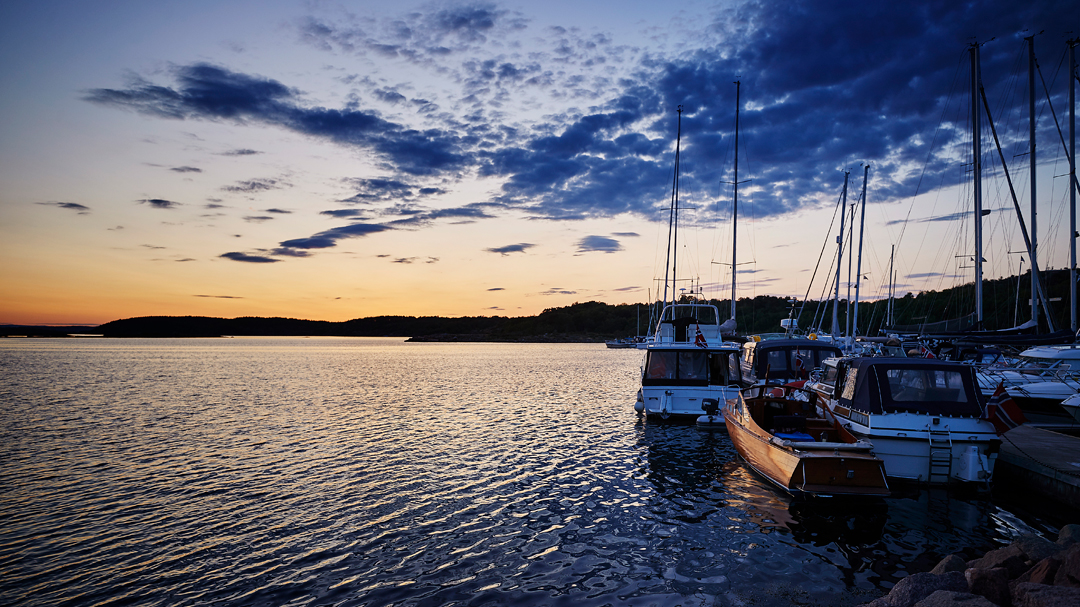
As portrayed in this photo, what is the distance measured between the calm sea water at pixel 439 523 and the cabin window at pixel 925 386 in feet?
6.97

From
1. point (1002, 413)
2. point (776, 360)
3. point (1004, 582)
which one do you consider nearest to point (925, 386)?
point (1002, 413)

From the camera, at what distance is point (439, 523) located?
1077 centimetres

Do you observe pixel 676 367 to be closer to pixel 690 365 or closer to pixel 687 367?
pixel 687 367

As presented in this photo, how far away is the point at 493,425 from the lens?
2273cm

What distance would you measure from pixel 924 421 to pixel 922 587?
6.46 m

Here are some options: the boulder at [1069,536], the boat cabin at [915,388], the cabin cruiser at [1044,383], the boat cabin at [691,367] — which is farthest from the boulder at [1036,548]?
the cabin cruiser at [1044,383]

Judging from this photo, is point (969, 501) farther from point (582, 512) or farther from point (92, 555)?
point (92, 555)

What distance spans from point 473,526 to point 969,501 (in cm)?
1043

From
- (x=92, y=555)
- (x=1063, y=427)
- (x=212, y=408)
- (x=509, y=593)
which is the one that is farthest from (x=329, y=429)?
(x=1063, y=427)

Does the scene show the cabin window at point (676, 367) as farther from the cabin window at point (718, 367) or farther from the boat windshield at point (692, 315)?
the boat windshield at point (692, 315)

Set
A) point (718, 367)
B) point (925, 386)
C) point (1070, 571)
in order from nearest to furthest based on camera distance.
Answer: point (1070, 571) → point (925, 386) → point (718, 367)

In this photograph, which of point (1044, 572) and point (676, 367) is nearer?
point (1044, 572)

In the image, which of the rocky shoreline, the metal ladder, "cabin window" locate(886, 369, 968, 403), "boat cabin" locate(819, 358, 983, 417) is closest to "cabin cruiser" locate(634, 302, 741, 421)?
"boat cabin" locate(819, 358, 983, 417)

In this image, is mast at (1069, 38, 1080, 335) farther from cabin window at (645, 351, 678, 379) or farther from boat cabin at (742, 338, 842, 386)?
cabin window at (645, 351, 678, 379)
